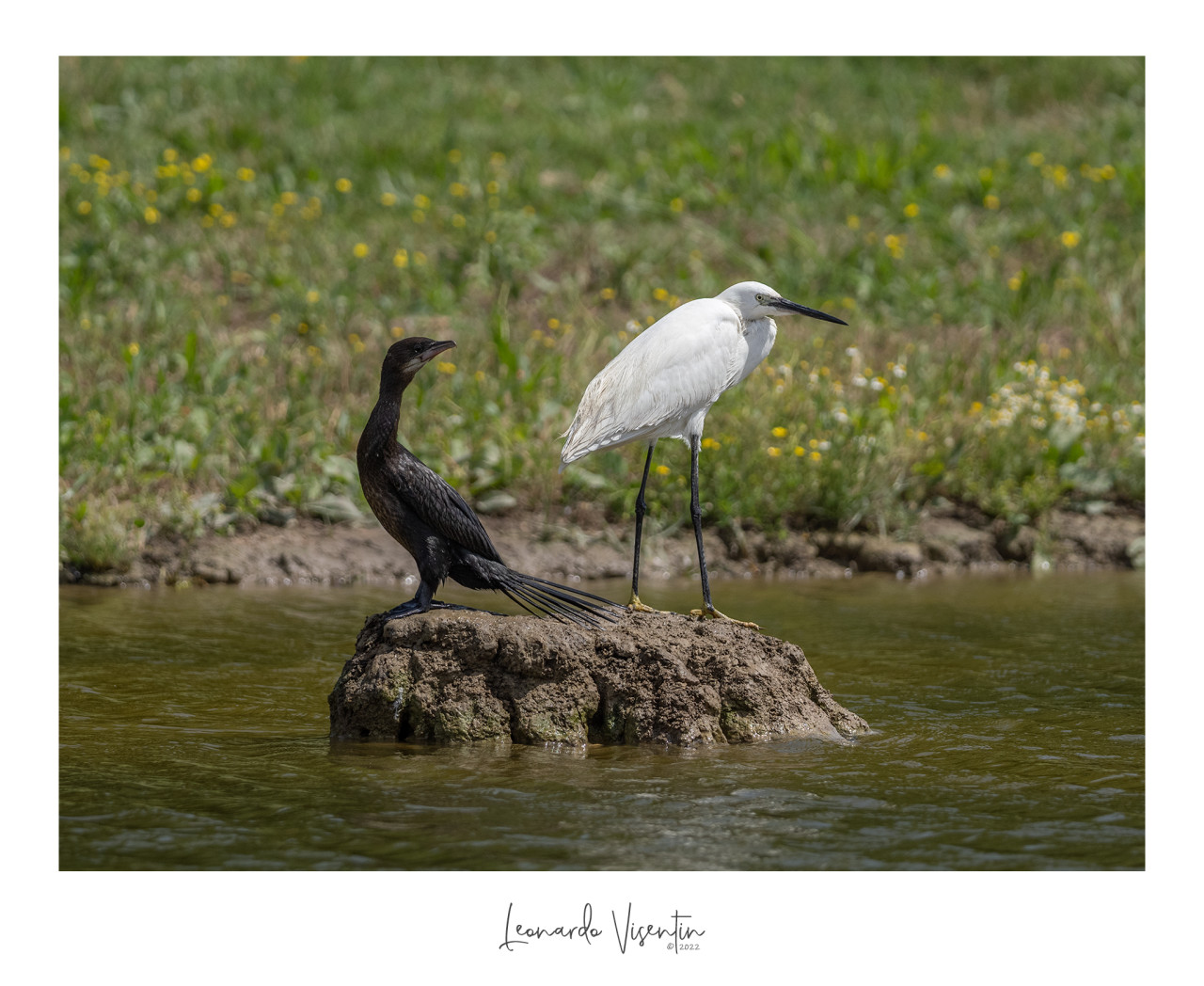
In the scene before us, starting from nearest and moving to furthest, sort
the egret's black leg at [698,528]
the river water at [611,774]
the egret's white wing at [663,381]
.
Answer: the river water at [611,774]
the egret's white wing at [663,381]
the egret's black leg at [698,528]

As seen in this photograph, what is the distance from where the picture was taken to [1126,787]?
16.8 feet

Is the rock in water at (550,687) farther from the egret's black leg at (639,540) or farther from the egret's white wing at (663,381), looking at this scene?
the egret's white wing at (663,381)

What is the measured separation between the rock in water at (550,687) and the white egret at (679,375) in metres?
0.36

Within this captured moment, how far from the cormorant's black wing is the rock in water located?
327 millimetres

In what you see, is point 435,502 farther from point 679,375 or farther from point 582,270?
point 582,270

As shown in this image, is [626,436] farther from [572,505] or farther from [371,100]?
[371,100]

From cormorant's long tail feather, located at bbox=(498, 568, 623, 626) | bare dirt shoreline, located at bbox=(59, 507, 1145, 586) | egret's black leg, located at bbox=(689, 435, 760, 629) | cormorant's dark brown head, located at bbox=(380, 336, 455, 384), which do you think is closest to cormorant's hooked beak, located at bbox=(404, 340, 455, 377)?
cormorant's dark brown head, located at bbox=(380, 336, 455, 384)

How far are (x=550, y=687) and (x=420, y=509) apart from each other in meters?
0.89

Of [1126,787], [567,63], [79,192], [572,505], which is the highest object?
[567,63]

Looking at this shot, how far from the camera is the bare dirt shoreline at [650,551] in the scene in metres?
9.20

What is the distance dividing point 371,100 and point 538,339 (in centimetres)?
628

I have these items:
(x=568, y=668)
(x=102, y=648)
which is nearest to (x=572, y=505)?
(x=102, y=648)

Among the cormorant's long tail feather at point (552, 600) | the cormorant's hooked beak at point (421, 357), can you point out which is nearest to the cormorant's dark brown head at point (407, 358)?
the cormorant's hooked beak at point (421, 357)

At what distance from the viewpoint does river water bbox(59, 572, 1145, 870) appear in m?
4.45
